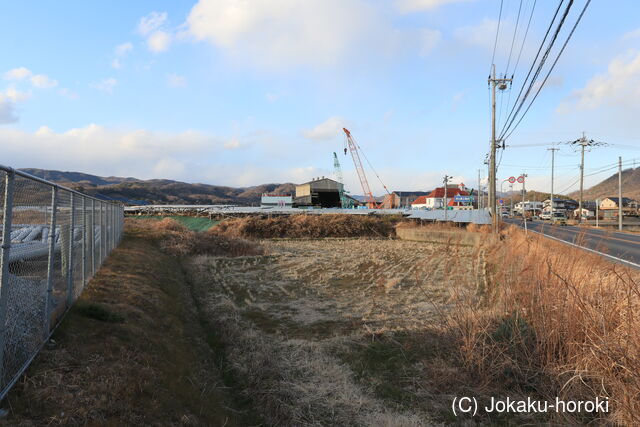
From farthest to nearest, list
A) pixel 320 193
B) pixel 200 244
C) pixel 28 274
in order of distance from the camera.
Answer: pixel 320 193 < pixel 200 244 < pixel 28 274

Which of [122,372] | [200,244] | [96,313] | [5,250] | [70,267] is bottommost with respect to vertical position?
[200,244]

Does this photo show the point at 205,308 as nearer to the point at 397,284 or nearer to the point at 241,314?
the point at 241,314

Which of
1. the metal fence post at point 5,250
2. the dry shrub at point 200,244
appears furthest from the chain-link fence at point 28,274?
the dry shrub at point 200,244

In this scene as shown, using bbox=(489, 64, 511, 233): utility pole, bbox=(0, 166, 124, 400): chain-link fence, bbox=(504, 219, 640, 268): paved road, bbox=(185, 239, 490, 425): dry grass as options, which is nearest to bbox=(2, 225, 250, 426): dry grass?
bbox=(0, 166, 124, 400): chain-link fence

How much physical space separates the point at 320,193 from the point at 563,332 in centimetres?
9111

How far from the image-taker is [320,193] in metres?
96.3

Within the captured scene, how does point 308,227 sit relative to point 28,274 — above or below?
below

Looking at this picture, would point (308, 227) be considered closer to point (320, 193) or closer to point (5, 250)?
point (5, 250)

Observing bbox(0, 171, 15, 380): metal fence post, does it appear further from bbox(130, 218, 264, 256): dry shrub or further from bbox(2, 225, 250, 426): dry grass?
bbox(130, 218, 264, 256): dry shrub

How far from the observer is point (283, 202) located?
3430 inches

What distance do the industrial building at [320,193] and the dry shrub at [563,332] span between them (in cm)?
8622

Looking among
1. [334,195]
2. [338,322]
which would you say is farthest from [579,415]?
[334,195]

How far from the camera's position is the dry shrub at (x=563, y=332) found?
4461 millimetres

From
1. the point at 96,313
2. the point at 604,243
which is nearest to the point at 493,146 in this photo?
the point at 604,243
